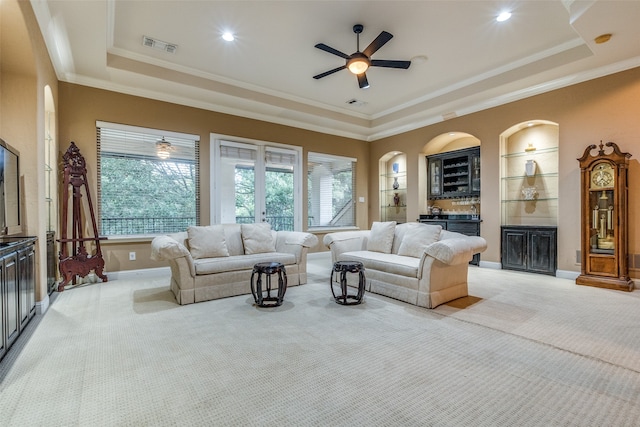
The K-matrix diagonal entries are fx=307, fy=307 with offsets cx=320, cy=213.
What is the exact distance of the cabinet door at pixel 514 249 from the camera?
5.14 meters

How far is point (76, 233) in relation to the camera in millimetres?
4359

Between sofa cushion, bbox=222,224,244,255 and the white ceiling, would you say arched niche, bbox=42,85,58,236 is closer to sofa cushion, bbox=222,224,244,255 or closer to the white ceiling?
the white ceiling

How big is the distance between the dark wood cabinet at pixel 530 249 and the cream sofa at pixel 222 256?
138 inches

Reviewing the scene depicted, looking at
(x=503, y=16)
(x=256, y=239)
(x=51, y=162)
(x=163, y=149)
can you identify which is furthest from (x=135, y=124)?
(x=503, y=16)

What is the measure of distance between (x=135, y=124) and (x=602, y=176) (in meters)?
6.94

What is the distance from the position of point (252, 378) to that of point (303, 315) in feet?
3.85

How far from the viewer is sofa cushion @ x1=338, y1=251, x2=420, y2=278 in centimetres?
345

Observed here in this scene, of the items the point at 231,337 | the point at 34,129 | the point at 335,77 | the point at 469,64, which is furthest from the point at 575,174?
the point at 34,129

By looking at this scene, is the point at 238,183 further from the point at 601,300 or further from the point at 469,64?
the point at 601,300

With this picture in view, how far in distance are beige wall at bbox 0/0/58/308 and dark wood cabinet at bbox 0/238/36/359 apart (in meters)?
0.42

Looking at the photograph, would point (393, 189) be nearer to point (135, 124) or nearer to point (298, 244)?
point (298, 244)

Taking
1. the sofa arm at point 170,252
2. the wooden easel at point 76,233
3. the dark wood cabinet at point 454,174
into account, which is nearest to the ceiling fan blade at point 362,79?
the sofa arm at point 170,252

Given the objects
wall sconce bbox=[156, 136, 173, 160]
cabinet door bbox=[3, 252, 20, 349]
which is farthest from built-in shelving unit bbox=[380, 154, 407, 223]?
cabinet door bbox=[3, 252, 20, 349]

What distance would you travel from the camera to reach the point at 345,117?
6.91 m
